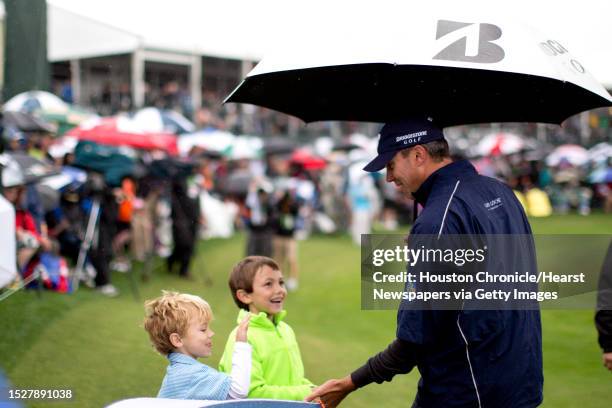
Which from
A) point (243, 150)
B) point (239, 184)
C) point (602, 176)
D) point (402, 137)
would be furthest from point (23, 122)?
point (602, 176)

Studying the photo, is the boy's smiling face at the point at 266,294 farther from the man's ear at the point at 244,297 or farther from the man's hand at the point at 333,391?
the man's hand at the point at 333,391

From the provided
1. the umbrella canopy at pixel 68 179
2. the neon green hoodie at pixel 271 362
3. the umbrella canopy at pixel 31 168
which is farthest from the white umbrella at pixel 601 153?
the neon green hoodie at pixel 271 362

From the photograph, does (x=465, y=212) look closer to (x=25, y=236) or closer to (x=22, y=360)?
(x=22, y=360)

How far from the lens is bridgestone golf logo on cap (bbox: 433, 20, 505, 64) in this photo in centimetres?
316

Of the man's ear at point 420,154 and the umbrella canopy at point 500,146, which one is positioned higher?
the umbrella canopy at point 500,146

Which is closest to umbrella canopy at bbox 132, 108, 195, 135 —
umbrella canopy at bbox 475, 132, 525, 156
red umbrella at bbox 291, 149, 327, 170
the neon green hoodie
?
red umbrella at bbox 291, 149, 327, 170

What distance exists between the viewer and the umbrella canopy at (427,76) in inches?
125

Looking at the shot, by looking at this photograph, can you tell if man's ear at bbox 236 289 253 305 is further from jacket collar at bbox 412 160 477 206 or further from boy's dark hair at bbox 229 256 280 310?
jacket collar at bbox 412 160 477 206

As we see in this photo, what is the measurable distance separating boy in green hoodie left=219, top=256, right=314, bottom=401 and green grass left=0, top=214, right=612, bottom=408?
1.13 meters

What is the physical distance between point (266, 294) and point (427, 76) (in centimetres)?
134

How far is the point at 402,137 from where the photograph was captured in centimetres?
338

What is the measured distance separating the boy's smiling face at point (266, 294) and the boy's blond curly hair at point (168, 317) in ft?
1.20

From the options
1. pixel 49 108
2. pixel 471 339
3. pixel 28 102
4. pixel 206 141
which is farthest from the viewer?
pixel 206 141

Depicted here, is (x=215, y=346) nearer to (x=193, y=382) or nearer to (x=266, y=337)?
(x=266, y=337)
